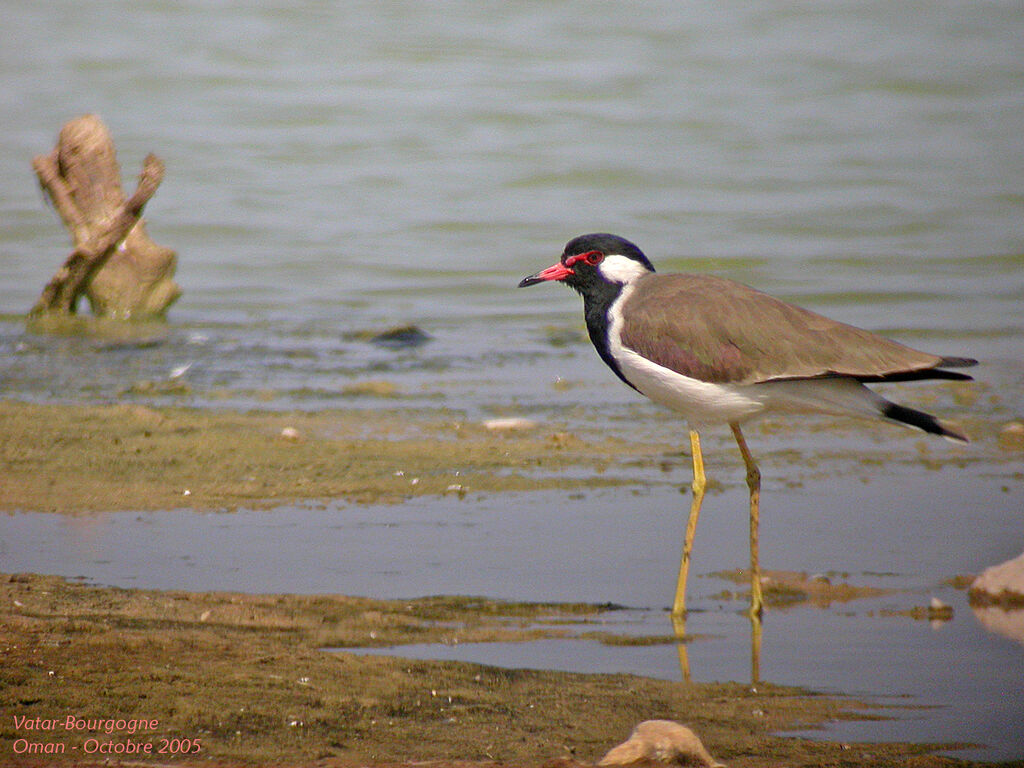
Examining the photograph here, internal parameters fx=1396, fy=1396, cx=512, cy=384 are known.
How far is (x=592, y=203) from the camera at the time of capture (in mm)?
19500

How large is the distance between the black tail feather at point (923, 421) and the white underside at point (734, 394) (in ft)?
0.28

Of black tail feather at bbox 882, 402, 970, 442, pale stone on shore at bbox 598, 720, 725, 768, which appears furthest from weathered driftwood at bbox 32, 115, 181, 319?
pale stone on shore at bbox 598, 720, 725, 768

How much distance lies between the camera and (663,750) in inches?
132

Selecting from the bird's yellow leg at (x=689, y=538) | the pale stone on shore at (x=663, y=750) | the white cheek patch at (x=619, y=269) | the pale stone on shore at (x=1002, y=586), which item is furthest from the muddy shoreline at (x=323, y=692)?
the white cheek patch at (x=619, y=269)

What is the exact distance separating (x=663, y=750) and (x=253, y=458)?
3893 mm

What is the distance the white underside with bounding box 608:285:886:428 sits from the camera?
499 cm

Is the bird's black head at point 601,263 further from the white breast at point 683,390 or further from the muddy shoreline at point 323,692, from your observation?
the muddy shoreline at point 323,692

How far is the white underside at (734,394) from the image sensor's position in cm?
499

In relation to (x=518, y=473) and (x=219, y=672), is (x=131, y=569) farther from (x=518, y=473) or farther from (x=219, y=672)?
(x=518, y=473)

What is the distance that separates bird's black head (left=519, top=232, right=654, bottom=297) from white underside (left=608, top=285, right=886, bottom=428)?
8.4 inches

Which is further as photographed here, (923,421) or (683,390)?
(683,390)

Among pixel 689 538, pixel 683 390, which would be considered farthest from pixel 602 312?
pixel 689 538

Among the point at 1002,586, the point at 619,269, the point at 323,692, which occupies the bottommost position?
the point at 1002,586

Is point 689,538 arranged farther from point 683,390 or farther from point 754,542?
point 683,390
